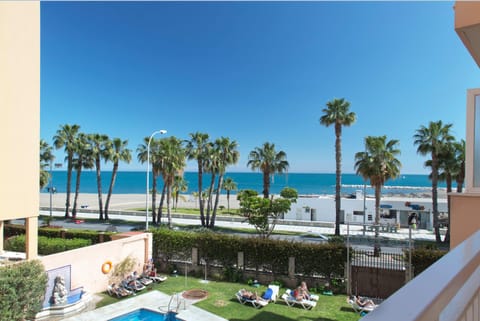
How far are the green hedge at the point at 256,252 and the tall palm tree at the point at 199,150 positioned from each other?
15417 mm

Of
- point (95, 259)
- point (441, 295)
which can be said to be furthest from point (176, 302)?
point (441, 295)

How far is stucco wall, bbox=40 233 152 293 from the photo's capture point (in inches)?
549

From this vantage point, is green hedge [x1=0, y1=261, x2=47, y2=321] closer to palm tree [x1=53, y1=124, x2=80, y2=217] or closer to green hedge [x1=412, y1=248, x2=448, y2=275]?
green hedge [x1=412, y1=248, x2=448, y2=275]

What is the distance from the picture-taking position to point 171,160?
3431 centimetres

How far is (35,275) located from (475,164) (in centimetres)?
1532

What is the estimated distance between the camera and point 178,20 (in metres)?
33.0

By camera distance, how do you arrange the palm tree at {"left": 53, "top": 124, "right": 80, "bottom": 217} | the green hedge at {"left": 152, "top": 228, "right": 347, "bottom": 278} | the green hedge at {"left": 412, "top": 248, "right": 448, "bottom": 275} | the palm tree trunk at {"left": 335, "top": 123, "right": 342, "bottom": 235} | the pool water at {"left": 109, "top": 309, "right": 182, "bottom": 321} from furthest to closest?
the palm tree at {"left": 53, "top": 124, "right": 80, "bottom": 217} < the palm tree trunk at {"left": 335, "top": 123, "right": 342, "bottom": 235} < the green hedge at {"left": 152, "top": 228, "right": 347, "bottom": 278} < the green hedge at {"left": 412, "top": 248, "right": 448, "bottom": 275} < the pool water at {"left": 109, "top": 309, "right": 182, "bottom": 321}

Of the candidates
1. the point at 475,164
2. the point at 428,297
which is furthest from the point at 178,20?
the point at 428,297

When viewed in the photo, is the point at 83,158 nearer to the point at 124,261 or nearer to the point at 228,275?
the point at 124,261

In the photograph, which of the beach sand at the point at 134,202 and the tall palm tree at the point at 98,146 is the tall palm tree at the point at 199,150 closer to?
the tall palm tree at the point at 98,146

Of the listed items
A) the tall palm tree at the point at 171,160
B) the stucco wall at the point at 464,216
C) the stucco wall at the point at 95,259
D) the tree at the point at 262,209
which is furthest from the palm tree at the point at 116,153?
the stucco wall at the point at 464,216

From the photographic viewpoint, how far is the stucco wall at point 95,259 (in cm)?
1395

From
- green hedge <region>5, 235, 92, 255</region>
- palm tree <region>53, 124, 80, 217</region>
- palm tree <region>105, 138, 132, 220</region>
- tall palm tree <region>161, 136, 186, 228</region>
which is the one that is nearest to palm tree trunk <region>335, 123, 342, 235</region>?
tall palm tree <region>161, 136, 186, 228</region>

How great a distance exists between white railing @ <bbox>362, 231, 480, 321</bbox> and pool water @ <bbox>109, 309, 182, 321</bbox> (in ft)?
43.3
